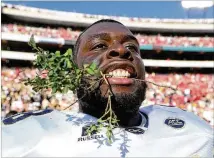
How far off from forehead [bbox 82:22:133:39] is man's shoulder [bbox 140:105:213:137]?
1.61ft

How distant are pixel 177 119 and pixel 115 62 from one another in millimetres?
559

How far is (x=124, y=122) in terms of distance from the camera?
204cm

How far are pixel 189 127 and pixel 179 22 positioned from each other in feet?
103

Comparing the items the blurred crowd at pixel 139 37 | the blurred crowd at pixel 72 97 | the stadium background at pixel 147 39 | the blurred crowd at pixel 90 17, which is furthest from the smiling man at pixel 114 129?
the blurred crowd at pixel 90 17

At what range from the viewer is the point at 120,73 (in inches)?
71.6

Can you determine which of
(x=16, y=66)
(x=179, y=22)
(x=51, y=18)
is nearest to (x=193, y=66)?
(x=179, y=22)

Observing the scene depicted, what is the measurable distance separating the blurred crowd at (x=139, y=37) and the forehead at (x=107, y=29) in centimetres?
2511

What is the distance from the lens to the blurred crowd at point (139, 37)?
27.7 meters

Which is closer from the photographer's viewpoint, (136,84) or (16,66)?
(136,84)

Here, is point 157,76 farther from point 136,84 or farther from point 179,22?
point 136,84

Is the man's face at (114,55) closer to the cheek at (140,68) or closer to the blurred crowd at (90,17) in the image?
the cheek at (140,68)

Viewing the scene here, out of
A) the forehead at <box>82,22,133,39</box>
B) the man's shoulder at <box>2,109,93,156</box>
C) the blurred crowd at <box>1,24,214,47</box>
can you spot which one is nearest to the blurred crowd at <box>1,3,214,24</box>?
the blurred crowd at <box>1,24,214,47</box>

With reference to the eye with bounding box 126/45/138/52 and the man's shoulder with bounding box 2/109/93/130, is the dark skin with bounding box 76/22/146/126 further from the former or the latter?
the man's shoulder with bounding box 2/109/93/130

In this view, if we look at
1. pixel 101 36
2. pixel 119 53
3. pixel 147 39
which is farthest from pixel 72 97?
pixel 147 39
